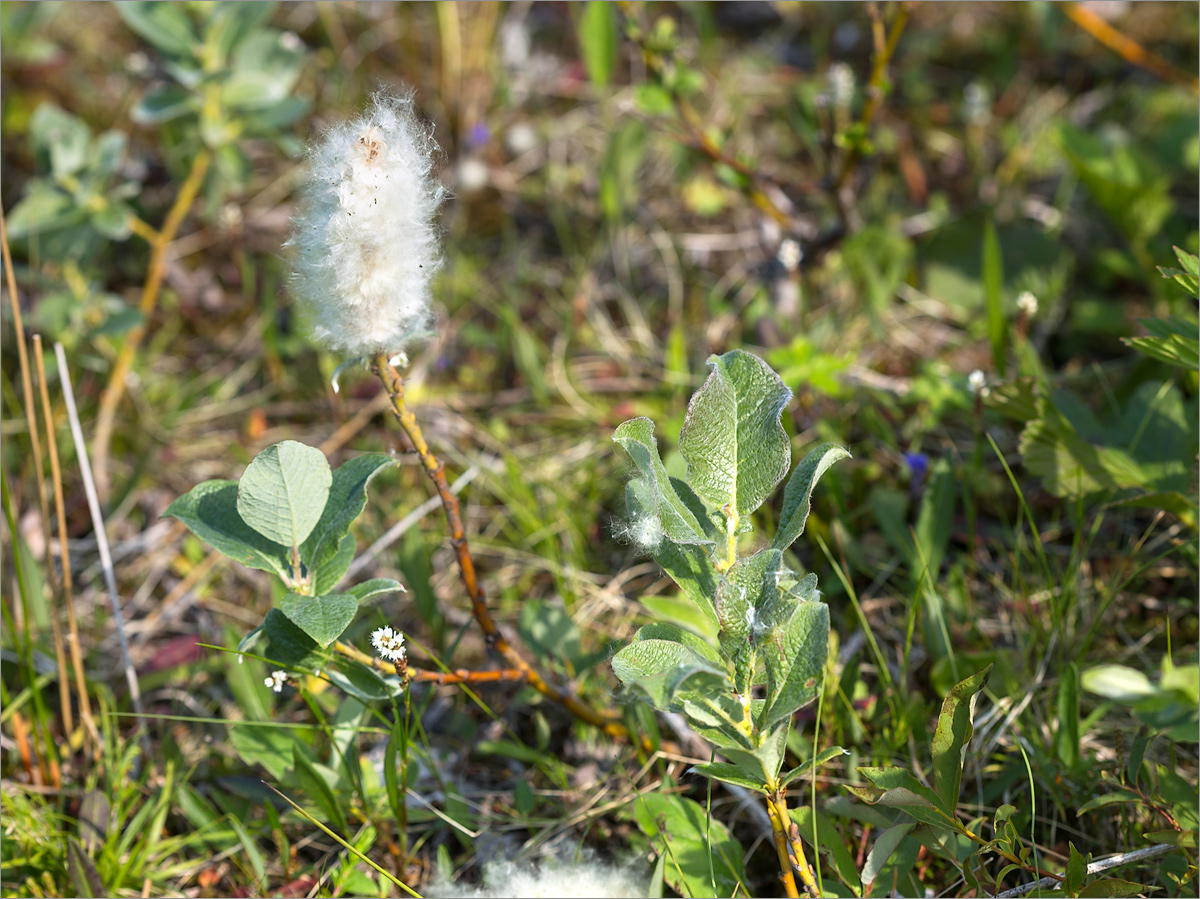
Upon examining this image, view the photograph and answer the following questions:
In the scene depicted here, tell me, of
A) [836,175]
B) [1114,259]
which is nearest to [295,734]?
[836,175]

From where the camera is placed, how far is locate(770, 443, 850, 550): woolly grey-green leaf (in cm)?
128

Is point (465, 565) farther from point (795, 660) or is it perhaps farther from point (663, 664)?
point (795, 660)

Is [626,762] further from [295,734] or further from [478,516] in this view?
[478,516]

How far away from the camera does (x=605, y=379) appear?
2762mm

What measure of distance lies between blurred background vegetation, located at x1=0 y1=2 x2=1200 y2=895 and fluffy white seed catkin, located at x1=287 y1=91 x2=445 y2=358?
98mm

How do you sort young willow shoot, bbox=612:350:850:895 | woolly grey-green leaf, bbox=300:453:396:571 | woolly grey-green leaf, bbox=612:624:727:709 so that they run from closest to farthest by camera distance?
woolly grey-green leaf, bbox=612:624:727:709
young willow shoot, bbox=612:350:850:895
woolly grey-green leaf, bbox=300:453:396:571

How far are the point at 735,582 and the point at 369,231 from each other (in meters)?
0.67

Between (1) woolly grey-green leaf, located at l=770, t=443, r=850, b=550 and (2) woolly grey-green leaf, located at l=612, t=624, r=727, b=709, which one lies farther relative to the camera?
Result: (1) woolly grey-green leaf, located at l=770, t=443, r=850, b=550

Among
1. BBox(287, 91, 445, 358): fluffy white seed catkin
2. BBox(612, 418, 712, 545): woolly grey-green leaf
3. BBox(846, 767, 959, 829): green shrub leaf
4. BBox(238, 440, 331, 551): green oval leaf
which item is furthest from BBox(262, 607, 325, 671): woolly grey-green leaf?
BBox(846, 767, 959, 829): green shrub leaf

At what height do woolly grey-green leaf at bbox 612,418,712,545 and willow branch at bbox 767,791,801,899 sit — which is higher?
woolly grey-green leaf at bbox 612,418,712,545

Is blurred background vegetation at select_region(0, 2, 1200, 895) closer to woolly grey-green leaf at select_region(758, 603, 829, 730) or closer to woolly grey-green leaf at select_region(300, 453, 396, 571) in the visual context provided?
woolly grey-green leaf at select_region(300, 453, 396, 571)

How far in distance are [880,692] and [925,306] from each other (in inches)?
53.7

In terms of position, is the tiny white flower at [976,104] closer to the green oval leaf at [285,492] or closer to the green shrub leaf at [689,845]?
the green shrub leaf at [689,845]

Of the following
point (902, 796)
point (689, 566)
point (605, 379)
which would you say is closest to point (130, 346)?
point (605, 379)
